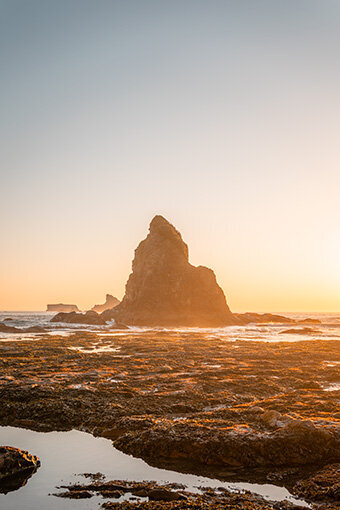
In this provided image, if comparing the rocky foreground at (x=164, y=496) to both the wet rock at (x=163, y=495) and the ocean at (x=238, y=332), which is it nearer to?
the wet rock at (x=163, y=495)

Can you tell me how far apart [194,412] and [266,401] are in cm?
320

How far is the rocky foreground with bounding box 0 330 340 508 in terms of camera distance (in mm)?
8492

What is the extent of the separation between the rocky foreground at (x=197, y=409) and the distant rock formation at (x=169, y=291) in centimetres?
7179

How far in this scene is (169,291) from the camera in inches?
4021

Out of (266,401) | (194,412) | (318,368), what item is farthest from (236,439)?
(318,368)

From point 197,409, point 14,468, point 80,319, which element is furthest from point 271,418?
point 80,319

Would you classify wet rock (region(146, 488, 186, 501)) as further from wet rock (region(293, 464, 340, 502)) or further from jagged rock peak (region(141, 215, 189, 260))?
jagged rock peak (region(141, 215, 189, 260))

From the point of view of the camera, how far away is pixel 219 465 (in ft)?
27.4

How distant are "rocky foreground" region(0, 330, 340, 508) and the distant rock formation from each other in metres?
→ 71.8

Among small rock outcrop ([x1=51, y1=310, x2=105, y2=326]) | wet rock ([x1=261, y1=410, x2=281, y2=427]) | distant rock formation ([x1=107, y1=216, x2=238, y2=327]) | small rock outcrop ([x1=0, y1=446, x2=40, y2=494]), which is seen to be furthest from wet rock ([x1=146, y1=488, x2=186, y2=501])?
distant rock formation ([x1=107, y1=216, x2=238, y2=327])

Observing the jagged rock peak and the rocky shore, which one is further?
the jagged rock peak

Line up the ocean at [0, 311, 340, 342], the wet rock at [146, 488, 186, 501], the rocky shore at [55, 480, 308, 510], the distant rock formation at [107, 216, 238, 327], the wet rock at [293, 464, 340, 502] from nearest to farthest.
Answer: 1. the rocky shore at [55, 480, 308, 510]
2. the wet rock at [146, 488, 186, 501]
3. the wet rock at [293, 464, 340, 502]
4. the ocean at [0, 311, 340, 342]
5. the distant rock formation at [107, 216, 238, 327]

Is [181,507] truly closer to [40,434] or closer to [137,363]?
[40,434]

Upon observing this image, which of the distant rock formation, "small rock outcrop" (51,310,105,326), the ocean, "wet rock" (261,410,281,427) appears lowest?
the ocean
